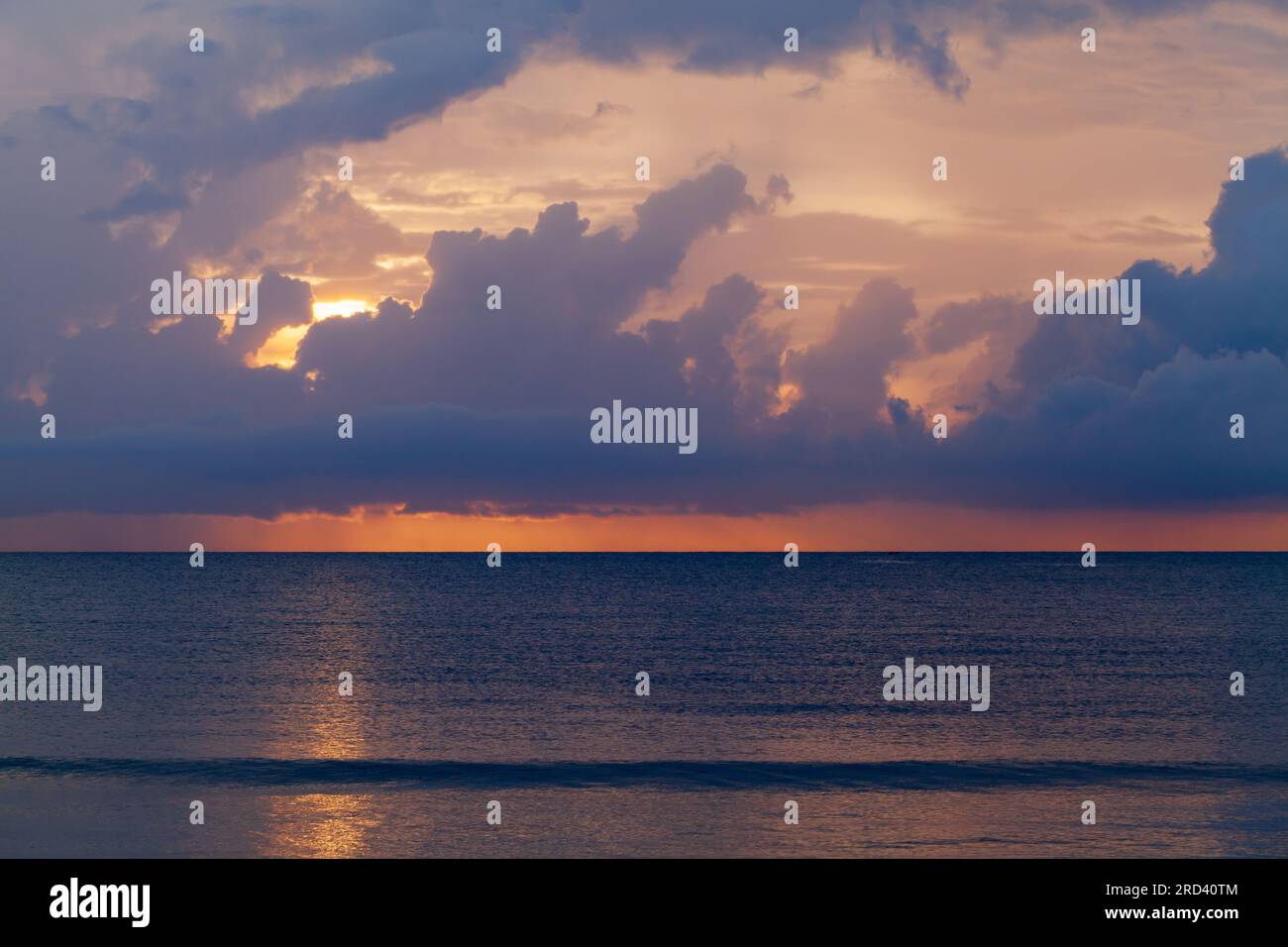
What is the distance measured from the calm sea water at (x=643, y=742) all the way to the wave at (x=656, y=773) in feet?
0.46

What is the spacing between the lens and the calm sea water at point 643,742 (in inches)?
1058

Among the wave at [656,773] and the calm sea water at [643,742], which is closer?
the calm sea water at [643,742]

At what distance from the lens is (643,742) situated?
39094 millimetres

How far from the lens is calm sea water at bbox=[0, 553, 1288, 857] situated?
2688cm

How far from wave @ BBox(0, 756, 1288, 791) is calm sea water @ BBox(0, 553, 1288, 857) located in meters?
0.14

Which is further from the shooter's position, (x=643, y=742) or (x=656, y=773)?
(x=643, y=742)

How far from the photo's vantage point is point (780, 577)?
172750mm

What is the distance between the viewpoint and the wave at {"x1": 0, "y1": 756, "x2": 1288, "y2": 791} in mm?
32812

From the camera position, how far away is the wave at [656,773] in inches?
1292

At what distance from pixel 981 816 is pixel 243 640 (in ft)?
198

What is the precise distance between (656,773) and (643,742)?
5054mm

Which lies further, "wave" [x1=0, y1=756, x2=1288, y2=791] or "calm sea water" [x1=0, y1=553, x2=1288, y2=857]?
"wave" [x1=0, y1=756, x2=1288, y2=791]

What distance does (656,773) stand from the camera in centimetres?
3406
